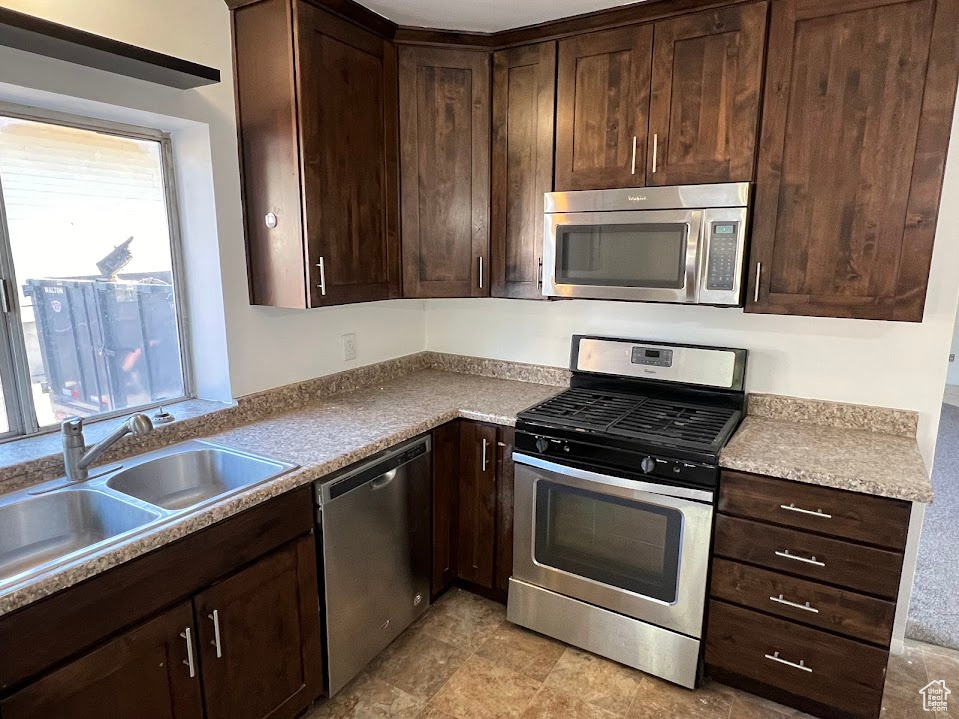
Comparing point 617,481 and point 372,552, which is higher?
point 617,481

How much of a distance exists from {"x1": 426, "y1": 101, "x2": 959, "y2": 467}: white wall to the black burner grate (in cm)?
28

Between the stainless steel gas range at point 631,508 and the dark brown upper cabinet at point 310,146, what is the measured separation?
0.95 m

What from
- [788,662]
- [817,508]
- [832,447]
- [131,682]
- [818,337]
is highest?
[818,337]

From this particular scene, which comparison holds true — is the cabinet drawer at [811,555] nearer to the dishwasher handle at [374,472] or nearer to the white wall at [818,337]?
the white wall at [818,337]

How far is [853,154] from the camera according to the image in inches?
71.6

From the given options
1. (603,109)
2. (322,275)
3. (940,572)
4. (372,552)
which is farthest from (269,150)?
(940,572)

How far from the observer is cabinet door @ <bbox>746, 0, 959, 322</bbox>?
1717 mm

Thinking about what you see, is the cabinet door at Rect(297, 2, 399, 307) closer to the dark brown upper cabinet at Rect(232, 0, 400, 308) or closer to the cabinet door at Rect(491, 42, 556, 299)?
the dark brown upper cabinet at Rect(232, 0, 400, 308)

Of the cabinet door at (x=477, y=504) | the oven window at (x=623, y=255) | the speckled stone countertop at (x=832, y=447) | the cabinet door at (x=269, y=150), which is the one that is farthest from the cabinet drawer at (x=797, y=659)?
the cabinet door at (x=269, y=150)

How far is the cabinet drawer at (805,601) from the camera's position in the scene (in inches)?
68.9

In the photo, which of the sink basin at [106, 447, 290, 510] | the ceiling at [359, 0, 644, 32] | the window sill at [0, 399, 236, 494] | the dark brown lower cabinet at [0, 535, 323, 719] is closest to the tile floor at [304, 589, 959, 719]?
the dark brown lower cabinet at [0, 535, 323, 719]

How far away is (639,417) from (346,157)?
1.49m

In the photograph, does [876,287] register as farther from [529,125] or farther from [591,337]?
[529,125]

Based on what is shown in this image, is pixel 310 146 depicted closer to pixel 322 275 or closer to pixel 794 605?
pixel 322 275
